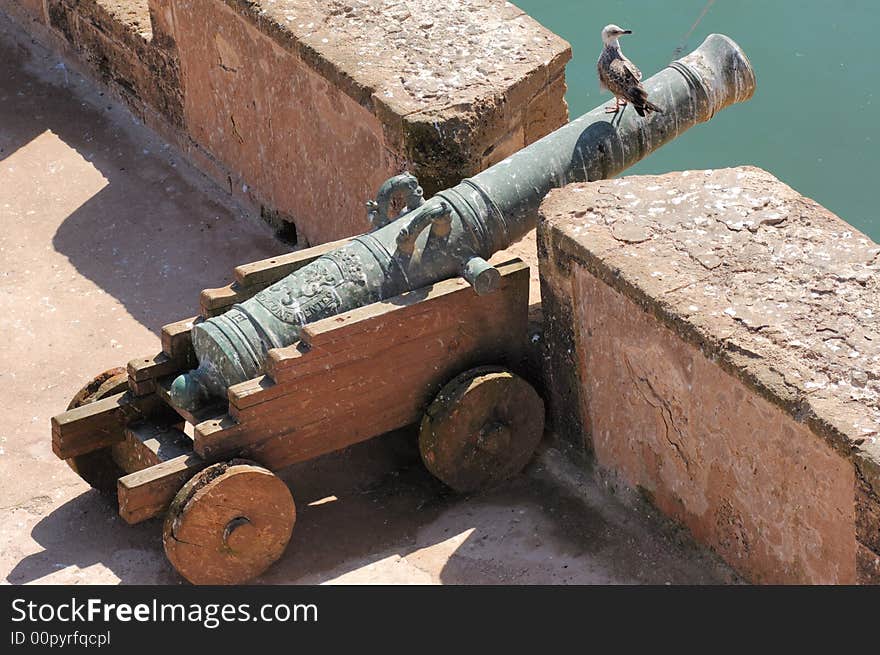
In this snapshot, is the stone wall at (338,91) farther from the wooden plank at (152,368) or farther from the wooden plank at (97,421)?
the wooden plank at (97,421)

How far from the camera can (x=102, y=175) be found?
931 centimetres

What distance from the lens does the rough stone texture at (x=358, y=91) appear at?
732cm

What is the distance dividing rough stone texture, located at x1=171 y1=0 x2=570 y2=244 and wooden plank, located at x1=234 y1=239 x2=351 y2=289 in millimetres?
863

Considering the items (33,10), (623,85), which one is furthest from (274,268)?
(33,10)

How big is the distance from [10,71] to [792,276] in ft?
19.3

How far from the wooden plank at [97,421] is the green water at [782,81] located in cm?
770

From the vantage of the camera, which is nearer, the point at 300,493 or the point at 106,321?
the point at 300,493

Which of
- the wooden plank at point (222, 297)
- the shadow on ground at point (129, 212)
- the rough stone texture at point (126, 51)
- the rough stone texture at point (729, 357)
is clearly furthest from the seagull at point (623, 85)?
the rough stone texture at point (126, 51)

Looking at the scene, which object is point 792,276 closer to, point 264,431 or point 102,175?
point 264,431

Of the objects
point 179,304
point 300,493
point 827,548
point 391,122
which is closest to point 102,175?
point 179,304

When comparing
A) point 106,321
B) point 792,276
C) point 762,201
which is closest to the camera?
point 792,276

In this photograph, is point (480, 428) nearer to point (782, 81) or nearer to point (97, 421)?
point (97, 421)

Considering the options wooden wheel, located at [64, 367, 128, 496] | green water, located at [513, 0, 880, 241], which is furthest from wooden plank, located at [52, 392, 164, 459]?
green water, located at [513, 0, 880, 241]

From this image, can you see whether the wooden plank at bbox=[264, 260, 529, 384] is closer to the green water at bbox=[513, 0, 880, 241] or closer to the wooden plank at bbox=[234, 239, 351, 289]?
the wooden plank at bbox=[234, 239, 351, 289]
